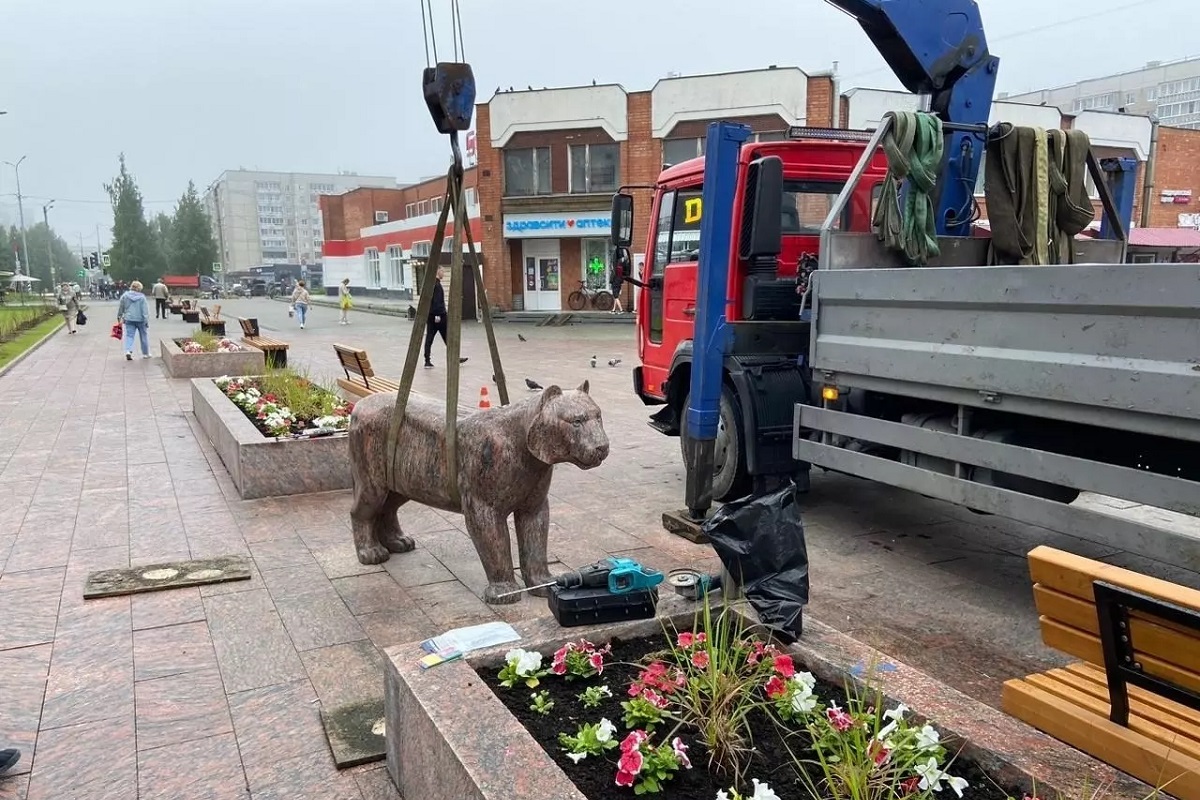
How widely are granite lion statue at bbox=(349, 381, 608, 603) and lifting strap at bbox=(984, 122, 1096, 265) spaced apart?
3.25m

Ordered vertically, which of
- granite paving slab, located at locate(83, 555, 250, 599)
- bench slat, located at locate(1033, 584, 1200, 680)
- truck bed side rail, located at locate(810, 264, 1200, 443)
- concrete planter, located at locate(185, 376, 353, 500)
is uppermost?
truck bed side rail, located at locate(810, 264, 1200, 443)

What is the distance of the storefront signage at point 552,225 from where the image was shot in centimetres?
3077

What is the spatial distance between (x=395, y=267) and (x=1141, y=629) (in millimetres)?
52905

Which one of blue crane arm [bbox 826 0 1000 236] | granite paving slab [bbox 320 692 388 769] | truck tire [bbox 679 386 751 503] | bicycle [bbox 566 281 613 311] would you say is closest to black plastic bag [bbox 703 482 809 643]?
granite paving slab [bbox 320 692 388 769]

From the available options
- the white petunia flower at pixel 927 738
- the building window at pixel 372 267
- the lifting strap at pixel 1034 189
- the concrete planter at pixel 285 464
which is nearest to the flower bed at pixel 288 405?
the concrete planter at pixel 285 464

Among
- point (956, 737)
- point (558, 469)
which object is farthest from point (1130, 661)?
point (558, 469)

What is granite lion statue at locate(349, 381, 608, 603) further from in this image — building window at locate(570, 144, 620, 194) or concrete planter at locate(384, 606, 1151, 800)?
building window at locate(570, 144, 620, 194)

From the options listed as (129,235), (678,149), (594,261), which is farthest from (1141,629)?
(129,235)

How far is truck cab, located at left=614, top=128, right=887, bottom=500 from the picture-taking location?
5.99 meters

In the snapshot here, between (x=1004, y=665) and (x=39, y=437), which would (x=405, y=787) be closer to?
(x=1004, y=665)

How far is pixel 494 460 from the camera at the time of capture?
4.18m

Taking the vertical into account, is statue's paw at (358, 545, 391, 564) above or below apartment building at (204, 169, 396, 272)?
below

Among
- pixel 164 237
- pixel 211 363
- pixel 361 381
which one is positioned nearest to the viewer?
pixel 361 381

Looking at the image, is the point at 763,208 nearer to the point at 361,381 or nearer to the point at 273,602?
the point at 273,602
